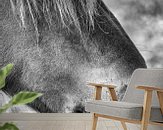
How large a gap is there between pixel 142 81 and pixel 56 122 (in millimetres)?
1644

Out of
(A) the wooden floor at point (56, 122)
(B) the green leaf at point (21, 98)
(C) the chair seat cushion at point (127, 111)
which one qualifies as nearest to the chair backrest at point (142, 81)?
(C) the chair seat cushion at point (127, 111)

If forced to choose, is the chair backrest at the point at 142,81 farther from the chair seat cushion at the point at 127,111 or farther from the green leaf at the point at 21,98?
the green leaf at the point at 21,98

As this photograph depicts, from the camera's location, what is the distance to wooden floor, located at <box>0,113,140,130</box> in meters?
4.10

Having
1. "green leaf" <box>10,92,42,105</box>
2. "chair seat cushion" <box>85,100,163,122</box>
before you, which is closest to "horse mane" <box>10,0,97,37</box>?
"chair seat cushion" <box>85,100,163,122</box>

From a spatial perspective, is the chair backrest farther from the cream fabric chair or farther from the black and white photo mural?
the black and white photo mural

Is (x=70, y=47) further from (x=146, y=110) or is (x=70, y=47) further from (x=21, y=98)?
(x=21, y=98)

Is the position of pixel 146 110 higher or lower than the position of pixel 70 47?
lower

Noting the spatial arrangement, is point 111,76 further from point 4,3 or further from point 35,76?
point 4,3

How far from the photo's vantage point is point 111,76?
17.3 feet

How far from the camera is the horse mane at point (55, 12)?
5238 mm

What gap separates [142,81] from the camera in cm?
330

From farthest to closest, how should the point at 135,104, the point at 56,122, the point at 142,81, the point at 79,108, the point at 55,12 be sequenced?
1. the point at 55,12
2. the point at 79,108
3. the point at 56,122
4. the point at 142,81
5. the point at 135,104

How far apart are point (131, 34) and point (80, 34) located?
781 mm

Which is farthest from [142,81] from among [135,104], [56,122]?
[56,122]
